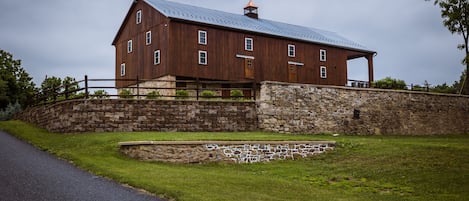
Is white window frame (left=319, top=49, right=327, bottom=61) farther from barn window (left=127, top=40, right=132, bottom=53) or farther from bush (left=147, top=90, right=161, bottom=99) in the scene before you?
bush (left=147, top=90, right=161, bottom=99)

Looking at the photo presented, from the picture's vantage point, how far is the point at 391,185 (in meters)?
17.6

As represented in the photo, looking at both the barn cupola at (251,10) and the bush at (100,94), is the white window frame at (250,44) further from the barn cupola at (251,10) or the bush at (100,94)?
the bush at (100,94)

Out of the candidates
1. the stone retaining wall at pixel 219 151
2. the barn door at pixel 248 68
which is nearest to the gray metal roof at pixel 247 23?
the barn door at pixel 248 68

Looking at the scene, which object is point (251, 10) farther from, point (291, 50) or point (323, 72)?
point (323, 72)

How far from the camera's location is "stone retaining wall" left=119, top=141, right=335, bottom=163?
21297 mm

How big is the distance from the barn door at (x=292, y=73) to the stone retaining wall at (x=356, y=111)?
27.9ft

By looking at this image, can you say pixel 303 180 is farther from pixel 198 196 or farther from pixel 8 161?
pixel 8 161

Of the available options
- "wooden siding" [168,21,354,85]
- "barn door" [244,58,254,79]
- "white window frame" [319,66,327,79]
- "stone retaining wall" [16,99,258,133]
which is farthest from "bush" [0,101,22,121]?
"white window frame" [319,66,327,79]

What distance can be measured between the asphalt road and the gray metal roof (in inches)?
727

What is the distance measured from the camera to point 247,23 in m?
41.9

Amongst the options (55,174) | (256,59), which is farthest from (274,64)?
(55,174)

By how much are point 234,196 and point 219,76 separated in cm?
2371

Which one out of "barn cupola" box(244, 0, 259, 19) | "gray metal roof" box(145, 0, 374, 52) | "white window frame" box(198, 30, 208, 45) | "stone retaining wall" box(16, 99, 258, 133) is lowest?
"stone retaining wall" box(16, 99, 258, 133)

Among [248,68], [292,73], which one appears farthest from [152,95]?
[292,73]
